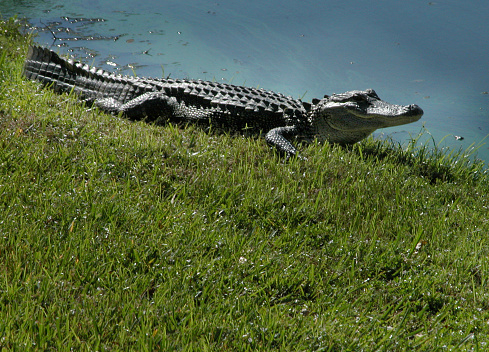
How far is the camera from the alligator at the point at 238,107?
17.0ft

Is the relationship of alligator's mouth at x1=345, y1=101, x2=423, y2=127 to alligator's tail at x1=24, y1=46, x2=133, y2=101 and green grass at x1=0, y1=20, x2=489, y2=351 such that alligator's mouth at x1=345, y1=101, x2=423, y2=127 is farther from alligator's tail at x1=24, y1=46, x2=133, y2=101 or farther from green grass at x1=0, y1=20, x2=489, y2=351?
alligator's tail at x1=24, y1=46, x2=133, y2=101

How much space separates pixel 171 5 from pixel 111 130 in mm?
9079

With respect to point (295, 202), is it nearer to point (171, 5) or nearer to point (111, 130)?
point (111, 130)

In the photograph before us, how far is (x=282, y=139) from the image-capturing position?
4934 mm

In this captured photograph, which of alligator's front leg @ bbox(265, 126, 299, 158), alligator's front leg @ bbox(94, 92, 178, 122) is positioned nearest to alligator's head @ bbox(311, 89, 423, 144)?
alligator's front leg @ bbox(265, 126, 299, 158)

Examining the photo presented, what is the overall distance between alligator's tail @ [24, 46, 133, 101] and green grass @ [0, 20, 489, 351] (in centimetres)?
94

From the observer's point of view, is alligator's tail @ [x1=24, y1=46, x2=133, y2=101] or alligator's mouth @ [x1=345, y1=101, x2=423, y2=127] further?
alligator's tail @ [x1=24, y1=46, x2=133, y2=101]

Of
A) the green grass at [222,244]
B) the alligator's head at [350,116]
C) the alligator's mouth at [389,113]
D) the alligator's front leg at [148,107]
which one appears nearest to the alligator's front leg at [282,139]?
the green grass at [222,244]

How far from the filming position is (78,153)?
4.16 m

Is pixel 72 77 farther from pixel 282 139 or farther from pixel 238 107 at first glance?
pixel 282 139

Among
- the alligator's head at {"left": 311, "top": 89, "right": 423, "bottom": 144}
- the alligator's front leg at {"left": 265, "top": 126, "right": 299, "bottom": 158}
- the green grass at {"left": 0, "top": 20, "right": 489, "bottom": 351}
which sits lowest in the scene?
the green grass at {"left": 0, "top": 20, "right": 489, "bottom": 351}

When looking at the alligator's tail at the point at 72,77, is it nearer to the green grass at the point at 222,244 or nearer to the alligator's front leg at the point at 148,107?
the alligator's front leg at the point at 148,107

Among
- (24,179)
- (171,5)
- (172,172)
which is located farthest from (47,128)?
(171,5)

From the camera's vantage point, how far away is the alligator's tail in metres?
5.89
